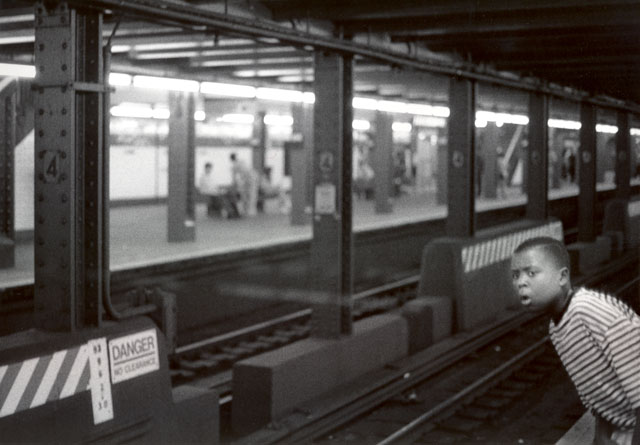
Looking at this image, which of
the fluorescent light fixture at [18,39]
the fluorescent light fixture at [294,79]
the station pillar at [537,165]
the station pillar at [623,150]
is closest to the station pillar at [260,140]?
the fluorescent light fixture at [294,79]

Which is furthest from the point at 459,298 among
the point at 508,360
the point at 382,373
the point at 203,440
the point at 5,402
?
the point at 5,402

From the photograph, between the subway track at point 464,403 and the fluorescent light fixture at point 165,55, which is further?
the fluorescent light fixture at point 165,55

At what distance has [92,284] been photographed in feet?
20.2

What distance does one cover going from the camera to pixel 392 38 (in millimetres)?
10844

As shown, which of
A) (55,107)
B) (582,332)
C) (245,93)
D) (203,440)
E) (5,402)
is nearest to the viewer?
(582,332)

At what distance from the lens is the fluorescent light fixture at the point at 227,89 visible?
16.0 m

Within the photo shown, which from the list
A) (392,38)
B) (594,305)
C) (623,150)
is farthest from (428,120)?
(594,305)

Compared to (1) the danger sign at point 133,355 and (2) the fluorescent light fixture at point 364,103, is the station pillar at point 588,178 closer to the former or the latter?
(2) the fluorescent light fixture at point 364,103

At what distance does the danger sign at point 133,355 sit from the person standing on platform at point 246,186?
1798 centimetres

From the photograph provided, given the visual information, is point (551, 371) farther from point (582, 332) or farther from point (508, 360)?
point (582, 332)

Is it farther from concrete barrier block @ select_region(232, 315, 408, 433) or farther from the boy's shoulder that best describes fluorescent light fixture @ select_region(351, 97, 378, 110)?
the boy's shoulder

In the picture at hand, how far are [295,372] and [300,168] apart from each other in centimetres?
1254

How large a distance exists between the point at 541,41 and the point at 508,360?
3.85 m

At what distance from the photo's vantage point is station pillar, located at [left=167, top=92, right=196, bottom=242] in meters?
17.2
